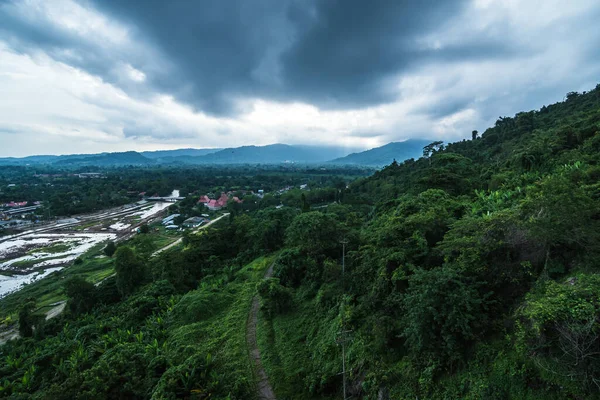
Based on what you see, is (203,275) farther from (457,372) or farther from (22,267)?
(22,267)

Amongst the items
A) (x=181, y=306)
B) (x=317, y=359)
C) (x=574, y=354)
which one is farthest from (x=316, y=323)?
(x=574, y=354)

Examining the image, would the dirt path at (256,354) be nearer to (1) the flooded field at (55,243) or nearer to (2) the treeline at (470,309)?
(2) the treeline at (470,309)

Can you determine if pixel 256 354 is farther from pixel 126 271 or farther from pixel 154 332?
pixel 126 271

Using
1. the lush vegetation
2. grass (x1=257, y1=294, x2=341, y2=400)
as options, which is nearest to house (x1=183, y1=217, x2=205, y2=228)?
the lush vegetation

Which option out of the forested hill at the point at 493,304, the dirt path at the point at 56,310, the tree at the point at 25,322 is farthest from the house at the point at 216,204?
the forested hill at the point at 493,304

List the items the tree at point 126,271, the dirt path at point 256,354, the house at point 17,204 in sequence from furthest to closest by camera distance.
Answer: the house at point 17,204 → the tree at point 126,271 → the dirt path at point 256,354

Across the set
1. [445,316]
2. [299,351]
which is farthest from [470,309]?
[299,351]
